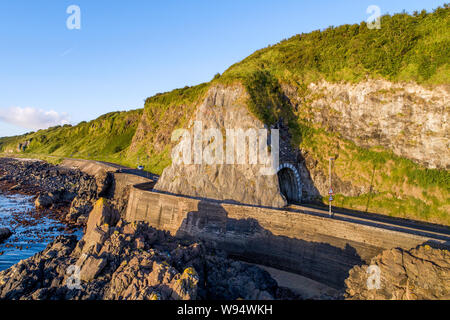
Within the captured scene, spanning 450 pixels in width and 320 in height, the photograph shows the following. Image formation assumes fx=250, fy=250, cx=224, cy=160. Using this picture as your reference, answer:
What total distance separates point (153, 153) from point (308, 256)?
46070 mm

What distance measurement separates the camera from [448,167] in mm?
26547

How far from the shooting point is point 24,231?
3388 centimetres

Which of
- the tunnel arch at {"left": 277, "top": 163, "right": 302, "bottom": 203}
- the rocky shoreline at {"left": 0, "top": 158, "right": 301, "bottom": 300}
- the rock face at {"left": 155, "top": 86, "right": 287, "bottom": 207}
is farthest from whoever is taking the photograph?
the tunnel arch at {"left": 277, "top": 163, "right": 302, "bottom": 203}

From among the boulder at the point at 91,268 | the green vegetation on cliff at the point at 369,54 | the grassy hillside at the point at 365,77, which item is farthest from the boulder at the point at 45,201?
the green vegetation on cliff at the point at 369,54

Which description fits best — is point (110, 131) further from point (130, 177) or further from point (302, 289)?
point (302, 289)

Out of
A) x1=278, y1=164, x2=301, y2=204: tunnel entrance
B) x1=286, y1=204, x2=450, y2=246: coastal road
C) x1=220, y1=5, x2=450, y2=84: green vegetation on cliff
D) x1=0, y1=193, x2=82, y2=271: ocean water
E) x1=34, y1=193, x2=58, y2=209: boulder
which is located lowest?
x1=0, y1=193, x2=82, y2=271: ocean water

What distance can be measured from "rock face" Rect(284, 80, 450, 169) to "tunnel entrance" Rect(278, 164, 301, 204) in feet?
26.9

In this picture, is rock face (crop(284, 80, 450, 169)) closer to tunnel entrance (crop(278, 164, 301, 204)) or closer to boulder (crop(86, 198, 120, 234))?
tunnel entrance (crop(278, 164, 301, 204))

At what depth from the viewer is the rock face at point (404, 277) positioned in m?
13.3

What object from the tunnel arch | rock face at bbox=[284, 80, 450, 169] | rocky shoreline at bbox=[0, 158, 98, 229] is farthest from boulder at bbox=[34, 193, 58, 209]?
rock face at bbox=[284, 80, 450, 169]

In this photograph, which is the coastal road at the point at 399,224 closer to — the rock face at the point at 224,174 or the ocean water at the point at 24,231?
the rock face at the point at 224,174

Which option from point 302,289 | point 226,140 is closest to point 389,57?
point 226,140

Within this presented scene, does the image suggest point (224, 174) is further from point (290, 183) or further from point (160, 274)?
point (160, 274)

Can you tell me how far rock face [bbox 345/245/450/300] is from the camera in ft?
43.8
